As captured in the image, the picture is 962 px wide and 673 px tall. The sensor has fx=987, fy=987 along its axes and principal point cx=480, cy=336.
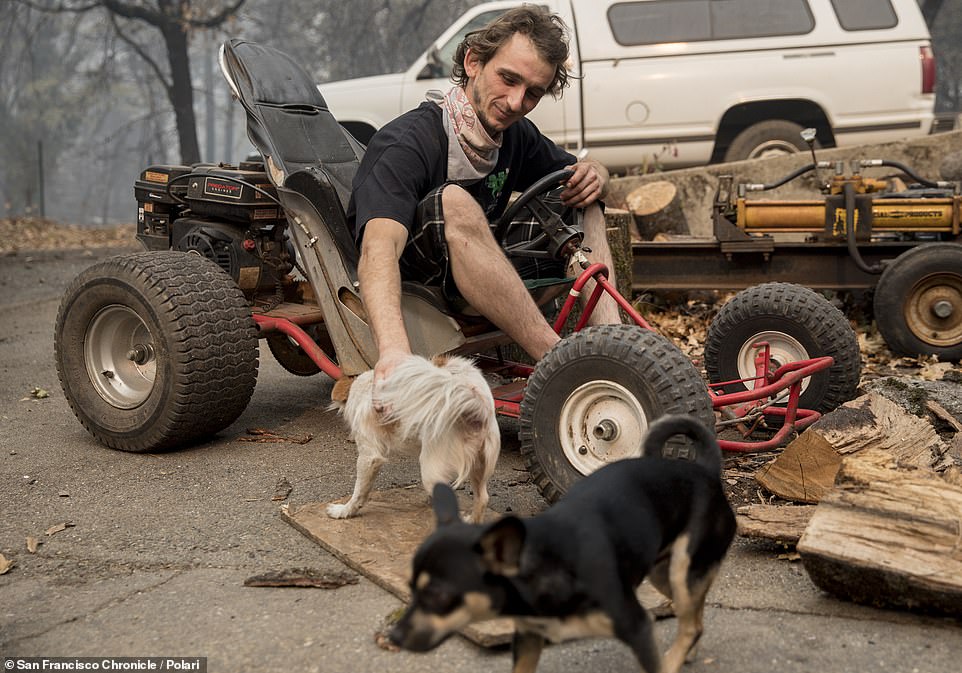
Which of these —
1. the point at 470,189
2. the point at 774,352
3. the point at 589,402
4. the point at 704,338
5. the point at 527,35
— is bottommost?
the point at 704,338

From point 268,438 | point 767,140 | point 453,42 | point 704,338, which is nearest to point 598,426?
point 268,438

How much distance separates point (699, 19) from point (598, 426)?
25.1ft

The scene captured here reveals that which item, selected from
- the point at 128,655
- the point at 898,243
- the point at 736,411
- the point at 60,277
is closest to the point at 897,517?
the point at 736,411

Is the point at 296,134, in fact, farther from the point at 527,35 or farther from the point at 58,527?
the point at 58,527

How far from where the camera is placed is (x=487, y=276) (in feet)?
12.4

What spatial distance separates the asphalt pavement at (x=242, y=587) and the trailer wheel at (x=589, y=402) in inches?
16.0

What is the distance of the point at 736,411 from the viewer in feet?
13.4

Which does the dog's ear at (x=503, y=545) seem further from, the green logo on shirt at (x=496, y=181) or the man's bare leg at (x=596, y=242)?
the green logo on shirt at (x=496, y=181)

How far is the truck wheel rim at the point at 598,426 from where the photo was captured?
11.3ft

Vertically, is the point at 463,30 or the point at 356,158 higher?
the point at 463,30

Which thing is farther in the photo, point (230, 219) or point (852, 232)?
point (852, 232)

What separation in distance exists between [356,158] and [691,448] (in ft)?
8.12

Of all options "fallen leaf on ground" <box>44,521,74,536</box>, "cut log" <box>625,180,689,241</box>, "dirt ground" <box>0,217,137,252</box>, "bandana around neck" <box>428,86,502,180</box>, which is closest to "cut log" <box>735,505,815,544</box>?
"bandana around neck" <box>428,86,502,180</box>

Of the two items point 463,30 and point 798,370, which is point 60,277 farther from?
point 798,370
